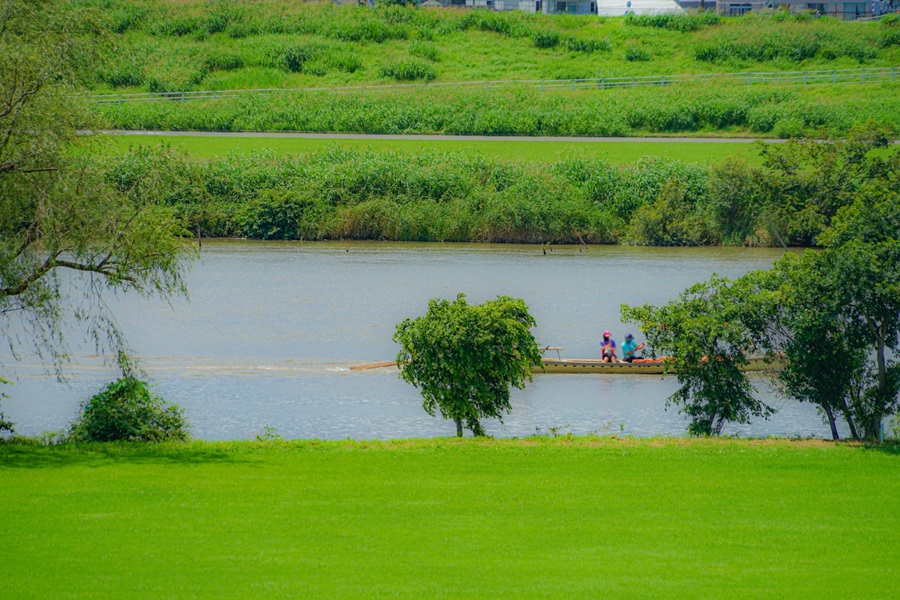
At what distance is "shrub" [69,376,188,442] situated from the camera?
19078 mm

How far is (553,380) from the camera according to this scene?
32.3 m

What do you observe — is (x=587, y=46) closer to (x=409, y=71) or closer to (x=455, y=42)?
(x=455, y=42)

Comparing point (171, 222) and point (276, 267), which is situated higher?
point (171, 222)

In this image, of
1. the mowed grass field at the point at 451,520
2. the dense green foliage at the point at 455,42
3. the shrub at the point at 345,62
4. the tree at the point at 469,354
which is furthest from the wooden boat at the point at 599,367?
the shrub at the point at 345,62

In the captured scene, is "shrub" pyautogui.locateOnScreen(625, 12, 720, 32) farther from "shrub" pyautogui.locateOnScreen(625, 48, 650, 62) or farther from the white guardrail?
the white guardrail

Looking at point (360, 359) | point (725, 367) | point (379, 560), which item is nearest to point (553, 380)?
point (360, 359)

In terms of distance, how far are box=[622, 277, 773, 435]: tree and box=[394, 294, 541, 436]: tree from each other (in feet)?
7.69

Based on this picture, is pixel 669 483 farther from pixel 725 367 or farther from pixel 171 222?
pixel 171 222

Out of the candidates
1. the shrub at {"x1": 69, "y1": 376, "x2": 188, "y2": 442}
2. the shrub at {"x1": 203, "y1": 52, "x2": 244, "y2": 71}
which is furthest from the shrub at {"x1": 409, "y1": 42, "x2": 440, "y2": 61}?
the shrub at {"x1": 69, "y1": 376, "x2": 188, "y2": 442}

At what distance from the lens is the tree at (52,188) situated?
1780 cm

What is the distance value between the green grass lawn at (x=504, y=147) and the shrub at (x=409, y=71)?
16.4 m

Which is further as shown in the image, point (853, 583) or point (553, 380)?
point (553, 380)

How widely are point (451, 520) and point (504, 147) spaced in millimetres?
59508

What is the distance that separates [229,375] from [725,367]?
1549cm
